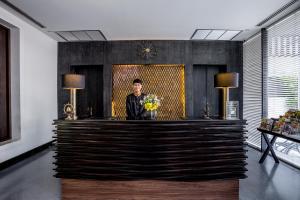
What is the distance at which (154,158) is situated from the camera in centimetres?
284

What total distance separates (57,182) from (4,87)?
2427 millimetres

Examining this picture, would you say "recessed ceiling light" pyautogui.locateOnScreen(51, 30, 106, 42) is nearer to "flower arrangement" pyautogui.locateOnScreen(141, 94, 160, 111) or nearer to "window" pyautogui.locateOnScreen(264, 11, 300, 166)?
"flower arrangement" pyautogui.locateOnScreen(141, 94, 160, 111)

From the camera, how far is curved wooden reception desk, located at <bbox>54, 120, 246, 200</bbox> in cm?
284

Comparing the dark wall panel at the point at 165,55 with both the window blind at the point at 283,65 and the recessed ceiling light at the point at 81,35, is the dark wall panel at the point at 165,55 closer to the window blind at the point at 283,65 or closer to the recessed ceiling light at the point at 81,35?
the recessed ceiling light at the point at 81,35

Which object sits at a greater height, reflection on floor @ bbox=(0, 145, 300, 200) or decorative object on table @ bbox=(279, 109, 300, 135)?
decorative object on table @ bbox=(279, 109, 300, 135)

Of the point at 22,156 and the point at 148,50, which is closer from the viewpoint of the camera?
the point at 22,156

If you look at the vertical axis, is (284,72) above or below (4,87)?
above

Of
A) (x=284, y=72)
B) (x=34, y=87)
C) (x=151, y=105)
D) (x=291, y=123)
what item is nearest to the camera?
(x=151, y=105)

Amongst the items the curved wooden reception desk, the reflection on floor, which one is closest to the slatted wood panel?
the curved wooden reception desk

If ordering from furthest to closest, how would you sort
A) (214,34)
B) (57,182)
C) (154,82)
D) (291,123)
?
1. (154,82)
2. (214,34)
3. (291,123)
4. (57,182)

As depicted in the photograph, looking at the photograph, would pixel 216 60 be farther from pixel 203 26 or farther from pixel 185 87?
pixel 203 26

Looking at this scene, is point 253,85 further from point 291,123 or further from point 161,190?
point 161,190

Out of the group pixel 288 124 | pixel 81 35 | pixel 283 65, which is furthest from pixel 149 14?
pixel 288 124

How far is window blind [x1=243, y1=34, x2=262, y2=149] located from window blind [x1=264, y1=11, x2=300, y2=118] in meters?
0.35
